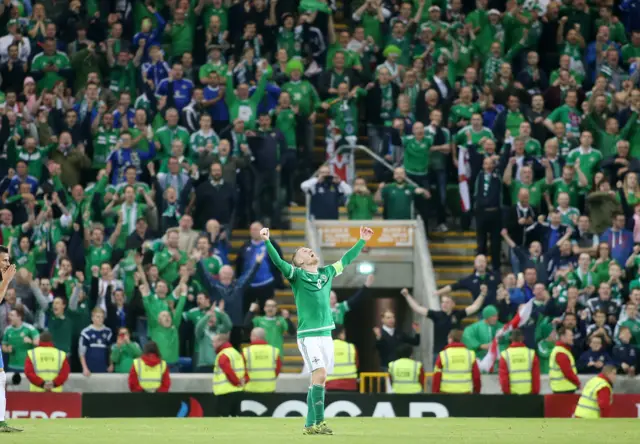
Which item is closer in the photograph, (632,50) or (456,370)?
(456,370)

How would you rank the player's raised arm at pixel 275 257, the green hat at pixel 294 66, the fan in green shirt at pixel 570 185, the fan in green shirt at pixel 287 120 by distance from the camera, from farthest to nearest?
the green hat at pixel 294 66 → the fan in green shirt at pixel 287 120 → the fan in green shirt at pixel 570 185 → the player's raised arm at pixel 275 257

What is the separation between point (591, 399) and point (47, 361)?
8131 millimetres

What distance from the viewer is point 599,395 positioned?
21.7 meters

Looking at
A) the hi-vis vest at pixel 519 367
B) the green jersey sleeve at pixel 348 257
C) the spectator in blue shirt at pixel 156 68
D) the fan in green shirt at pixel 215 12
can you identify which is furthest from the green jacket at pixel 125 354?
the fan in green shirt at pixel 215 12

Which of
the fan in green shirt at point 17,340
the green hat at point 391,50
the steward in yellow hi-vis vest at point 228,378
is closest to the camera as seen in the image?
the steward in yellow hi-vis vest at point 228,378

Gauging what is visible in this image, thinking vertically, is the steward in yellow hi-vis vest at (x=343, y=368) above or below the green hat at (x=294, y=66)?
below

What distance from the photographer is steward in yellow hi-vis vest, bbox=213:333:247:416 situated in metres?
22.5

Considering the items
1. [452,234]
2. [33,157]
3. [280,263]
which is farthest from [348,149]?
[280,263]

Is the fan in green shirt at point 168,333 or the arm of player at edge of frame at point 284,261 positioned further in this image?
the fan in green shirt at point 168,333

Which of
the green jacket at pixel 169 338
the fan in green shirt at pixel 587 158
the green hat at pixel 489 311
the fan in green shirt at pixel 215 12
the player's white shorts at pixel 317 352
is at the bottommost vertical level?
the green jacket at pixel 169 338

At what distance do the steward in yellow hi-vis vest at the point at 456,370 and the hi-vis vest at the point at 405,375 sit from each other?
29 cm

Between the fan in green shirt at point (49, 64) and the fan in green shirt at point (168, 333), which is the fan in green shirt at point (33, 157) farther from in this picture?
the fan in green shirt at point (168, 333)

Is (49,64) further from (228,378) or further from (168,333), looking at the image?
(228,378)

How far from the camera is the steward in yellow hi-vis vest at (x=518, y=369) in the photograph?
74.7 feet
